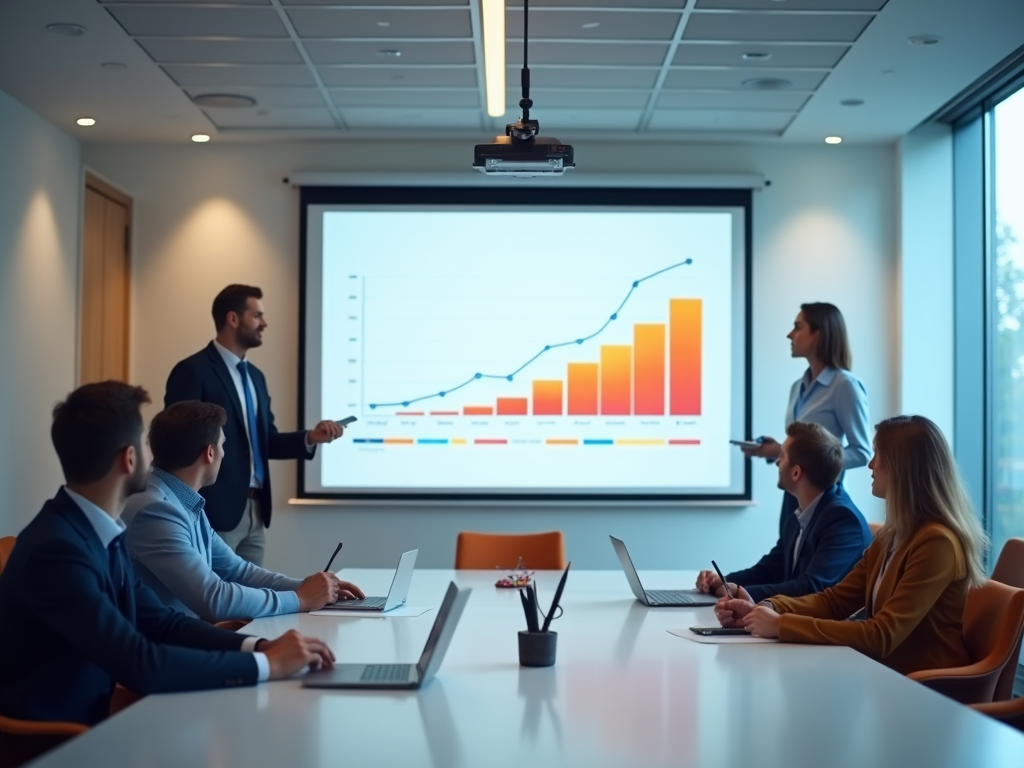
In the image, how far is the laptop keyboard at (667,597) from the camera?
3.39 m

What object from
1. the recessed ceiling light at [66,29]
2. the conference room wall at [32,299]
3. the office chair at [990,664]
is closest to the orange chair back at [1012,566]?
the office chair at [990,664]

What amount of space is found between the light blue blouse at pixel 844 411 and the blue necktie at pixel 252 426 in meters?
2.45

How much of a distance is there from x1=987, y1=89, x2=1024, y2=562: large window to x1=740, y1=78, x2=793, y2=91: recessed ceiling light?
4.07ft

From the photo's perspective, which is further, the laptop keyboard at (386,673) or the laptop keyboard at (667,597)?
the laptop keyboard at (667,597)

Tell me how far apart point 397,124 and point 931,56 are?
3045mm

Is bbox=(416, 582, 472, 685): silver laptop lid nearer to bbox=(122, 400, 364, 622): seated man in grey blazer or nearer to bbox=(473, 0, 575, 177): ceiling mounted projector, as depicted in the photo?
bbox=(122, 400, 364, 622): seated man in grey blazer

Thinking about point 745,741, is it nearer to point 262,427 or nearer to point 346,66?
point 262,427

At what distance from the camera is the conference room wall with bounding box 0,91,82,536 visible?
5.57 m

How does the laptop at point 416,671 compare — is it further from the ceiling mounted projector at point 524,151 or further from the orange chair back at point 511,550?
the orange chair back at point 511,550

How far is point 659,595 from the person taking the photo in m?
3.53

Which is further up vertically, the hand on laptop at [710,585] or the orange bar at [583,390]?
the orange bar at [583,390]

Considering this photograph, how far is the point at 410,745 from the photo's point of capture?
187 cm

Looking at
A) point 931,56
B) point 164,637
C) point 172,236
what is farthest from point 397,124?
point 164,637

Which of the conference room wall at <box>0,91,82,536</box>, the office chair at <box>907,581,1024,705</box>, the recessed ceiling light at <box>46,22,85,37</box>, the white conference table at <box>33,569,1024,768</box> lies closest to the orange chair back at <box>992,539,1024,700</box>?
the office chair at <box>907,581,1024,705</box>
